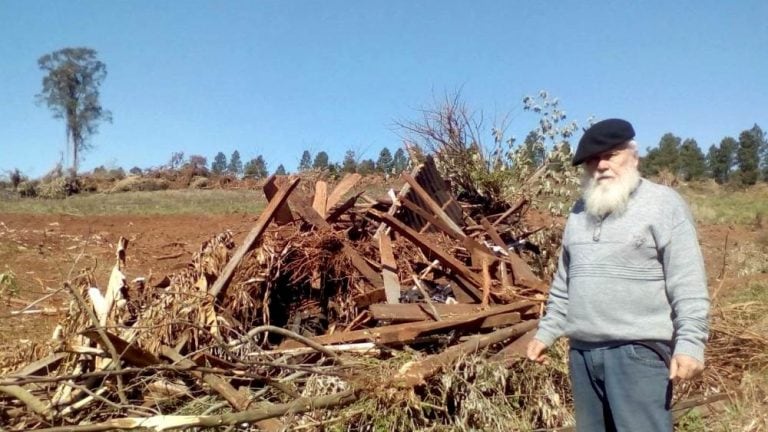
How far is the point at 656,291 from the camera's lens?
2.62 metres

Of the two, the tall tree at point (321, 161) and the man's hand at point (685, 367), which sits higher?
the tall tree at point (321, 161)

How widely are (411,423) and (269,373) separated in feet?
3.01

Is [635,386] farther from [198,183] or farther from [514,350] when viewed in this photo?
[198,183]

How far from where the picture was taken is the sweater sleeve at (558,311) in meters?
2.98

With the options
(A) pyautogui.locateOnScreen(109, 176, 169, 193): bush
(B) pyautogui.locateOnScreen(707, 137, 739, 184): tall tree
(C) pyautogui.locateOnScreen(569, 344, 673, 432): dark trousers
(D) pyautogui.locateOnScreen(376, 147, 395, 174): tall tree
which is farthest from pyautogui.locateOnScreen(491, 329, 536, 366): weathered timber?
(B) pyautogui.locateOnScreen(707, 137, 739, 184): tall tree

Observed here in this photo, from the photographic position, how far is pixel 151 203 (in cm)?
2250

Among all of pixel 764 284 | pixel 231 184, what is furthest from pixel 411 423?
pixel 231 184

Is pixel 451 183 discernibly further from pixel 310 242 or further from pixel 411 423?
pixel 411 423

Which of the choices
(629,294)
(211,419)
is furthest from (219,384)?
(629,294)

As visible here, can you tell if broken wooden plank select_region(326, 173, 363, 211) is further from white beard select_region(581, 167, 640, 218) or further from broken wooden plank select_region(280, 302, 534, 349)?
white beard select_region(581, 167, 640, 218)

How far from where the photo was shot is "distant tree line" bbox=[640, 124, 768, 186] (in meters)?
56.6

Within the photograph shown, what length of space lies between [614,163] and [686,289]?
0.56 meters

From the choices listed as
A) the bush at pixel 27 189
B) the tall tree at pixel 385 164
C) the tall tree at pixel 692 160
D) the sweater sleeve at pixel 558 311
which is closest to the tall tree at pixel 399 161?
the tall tree at pixel 385 164

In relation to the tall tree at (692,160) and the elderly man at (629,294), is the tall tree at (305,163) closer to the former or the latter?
the elderly man at (629,294)
